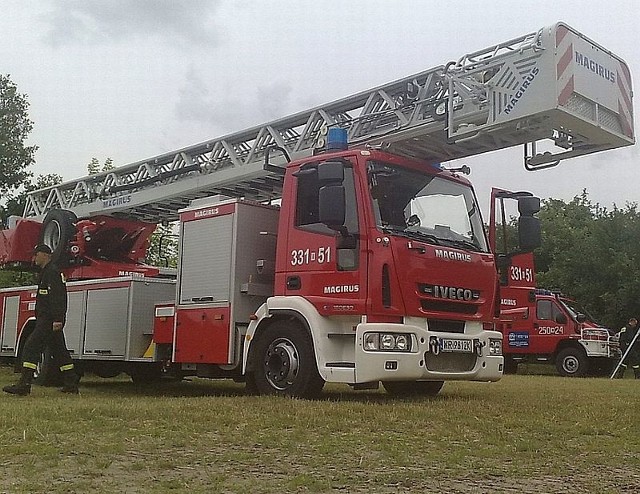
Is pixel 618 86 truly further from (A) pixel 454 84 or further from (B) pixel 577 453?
(B) pixel 577 453

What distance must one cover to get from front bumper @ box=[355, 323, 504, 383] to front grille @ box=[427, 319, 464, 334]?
0.07m

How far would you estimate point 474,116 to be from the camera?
817 centimetres

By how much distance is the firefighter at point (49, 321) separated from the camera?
895 cm

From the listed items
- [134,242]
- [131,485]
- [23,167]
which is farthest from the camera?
[23,167]

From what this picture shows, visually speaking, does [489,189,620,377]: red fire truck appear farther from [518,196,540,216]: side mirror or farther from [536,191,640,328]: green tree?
[518,196,540,216]: side mirror

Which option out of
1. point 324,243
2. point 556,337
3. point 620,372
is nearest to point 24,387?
point 324,243

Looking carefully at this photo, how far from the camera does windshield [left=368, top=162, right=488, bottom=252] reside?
311 inches

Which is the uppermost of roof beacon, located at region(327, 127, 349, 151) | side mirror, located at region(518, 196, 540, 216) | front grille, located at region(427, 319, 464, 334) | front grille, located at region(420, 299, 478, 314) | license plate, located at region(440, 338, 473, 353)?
roof beacon, located at region(327, 127, 349, 151)

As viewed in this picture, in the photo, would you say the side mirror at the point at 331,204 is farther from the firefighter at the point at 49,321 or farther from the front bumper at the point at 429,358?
the firefighter at the point at 49,321

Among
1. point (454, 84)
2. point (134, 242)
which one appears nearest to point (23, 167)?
point (134, 242)

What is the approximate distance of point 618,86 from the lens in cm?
836

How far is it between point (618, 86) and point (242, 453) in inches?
226

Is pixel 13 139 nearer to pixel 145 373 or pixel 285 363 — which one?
pixel 145 373

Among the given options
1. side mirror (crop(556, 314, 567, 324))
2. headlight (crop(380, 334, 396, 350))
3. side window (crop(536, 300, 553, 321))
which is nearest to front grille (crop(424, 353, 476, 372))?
headlight (crop(380, 334, 396, 350))
